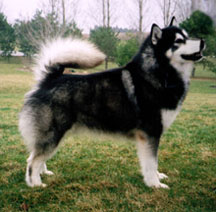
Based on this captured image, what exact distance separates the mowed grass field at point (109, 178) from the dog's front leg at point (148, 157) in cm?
13

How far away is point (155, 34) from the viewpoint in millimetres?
3082

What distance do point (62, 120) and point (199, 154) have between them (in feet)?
8.27

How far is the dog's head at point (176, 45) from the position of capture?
300cm

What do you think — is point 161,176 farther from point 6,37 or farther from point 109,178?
point 6,37

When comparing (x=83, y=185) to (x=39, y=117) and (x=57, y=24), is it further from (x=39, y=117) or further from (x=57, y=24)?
(x=57, y=24)

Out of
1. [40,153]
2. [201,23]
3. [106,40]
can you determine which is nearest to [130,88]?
[201,23]

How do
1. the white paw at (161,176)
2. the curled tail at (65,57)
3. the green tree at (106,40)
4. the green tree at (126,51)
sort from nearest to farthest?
the curled tail at (65,57), the white paw at (161,176), the green tree at (126,51), the green tree at (106,40)

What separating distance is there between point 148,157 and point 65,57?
165 cm

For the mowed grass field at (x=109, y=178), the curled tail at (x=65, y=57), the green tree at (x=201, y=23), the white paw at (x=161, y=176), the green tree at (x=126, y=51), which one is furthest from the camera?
the green tree at (x=126, y=51)

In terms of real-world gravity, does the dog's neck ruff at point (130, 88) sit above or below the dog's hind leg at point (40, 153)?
above

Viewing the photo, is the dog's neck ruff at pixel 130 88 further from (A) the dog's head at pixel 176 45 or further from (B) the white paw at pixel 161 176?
(B) the white paw at pixel 161 176

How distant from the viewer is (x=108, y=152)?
452 centimetres

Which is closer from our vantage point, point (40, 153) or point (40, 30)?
point (40, 153)

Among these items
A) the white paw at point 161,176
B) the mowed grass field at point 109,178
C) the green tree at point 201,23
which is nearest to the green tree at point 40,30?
the mowed grass field at point 109,178
